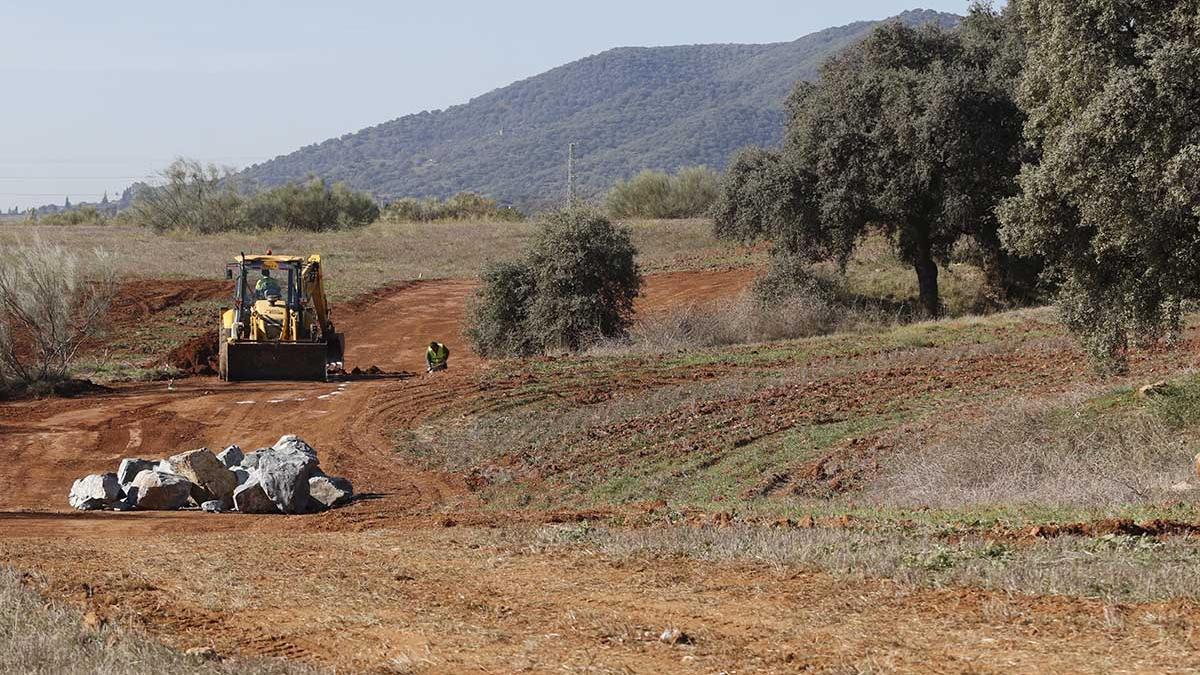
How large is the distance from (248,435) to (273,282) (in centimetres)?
788

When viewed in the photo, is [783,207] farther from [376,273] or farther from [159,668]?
[159,668]

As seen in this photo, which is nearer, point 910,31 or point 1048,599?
point 1048,599

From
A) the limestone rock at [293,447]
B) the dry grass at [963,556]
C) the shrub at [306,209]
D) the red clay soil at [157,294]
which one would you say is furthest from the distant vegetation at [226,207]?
the dry grass at [963,556]

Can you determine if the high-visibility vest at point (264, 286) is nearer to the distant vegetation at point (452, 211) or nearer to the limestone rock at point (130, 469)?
the limestone rock at point (130, 469)

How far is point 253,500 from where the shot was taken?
1691 cm

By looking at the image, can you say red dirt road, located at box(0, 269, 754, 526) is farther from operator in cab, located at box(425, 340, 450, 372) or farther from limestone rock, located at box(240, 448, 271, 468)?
limestone rock, located at box(240, 448, 271, 468)

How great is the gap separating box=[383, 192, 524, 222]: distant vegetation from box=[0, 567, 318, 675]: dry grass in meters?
77.3

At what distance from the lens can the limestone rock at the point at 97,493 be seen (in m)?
17.2

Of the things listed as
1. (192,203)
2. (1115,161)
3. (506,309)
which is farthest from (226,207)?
(1115,161)

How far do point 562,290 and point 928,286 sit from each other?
40.3 feet

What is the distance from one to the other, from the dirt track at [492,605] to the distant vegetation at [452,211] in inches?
2831

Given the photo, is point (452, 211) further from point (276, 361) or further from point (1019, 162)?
point (276, 361)

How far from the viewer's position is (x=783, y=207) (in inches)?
1524

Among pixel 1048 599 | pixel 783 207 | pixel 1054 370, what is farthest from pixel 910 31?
pixel 1048 599
